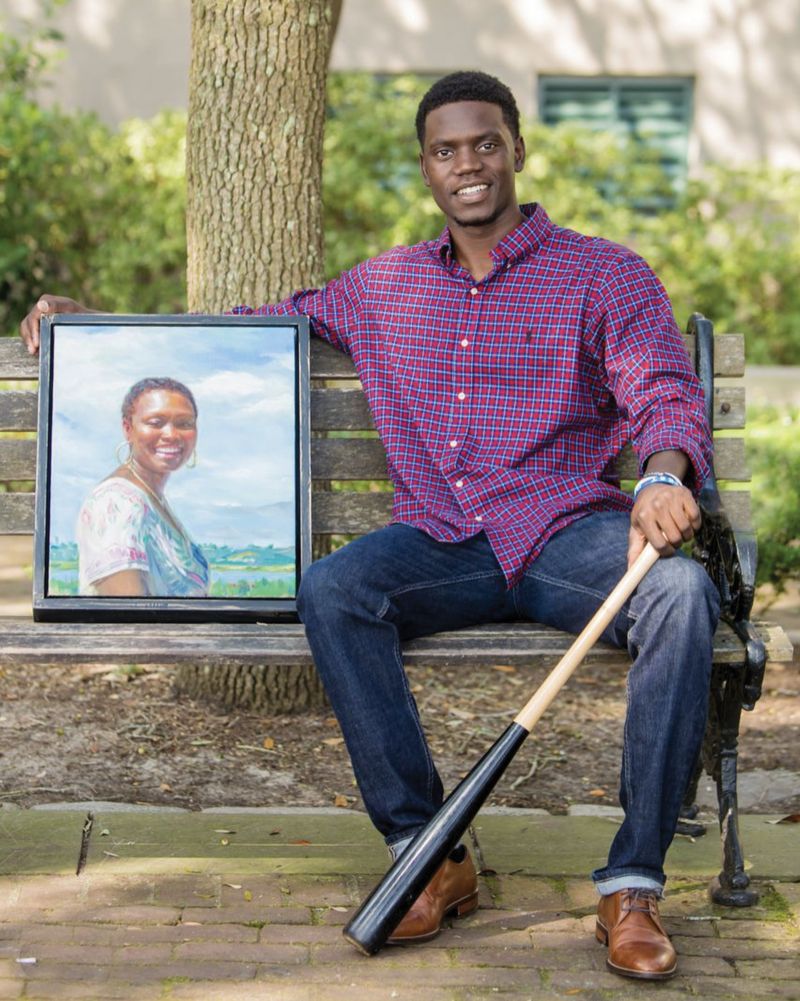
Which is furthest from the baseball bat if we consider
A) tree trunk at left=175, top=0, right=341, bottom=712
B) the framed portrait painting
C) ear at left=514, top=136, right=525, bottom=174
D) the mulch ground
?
tree trunk at left=175, top=0, right=341, bottom=712

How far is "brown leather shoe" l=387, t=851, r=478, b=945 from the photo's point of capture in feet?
9.53

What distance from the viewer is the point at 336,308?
3.71 metres

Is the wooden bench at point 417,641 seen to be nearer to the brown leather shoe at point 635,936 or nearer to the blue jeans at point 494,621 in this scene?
the blue jeans at point 494,621

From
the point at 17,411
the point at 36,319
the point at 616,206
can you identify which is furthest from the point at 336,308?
the point at 616,206

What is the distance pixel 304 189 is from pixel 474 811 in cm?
218

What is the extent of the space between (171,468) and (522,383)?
90 cm

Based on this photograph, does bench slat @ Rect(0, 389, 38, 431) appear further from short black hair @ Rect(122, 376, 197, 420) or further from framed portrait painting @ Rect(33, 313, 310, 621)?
short black hair @ Rect(122, 376, 197, 420)

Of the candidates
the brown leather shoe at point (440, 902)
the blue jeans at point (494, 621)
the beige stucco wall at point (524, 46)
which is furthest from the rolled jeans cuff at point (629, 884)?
the beige stucco wall at point (524, 46)

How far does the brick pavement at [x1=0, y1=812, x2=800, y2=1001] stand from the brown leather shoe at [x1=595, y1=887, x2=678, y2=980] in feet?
Result: 0.10

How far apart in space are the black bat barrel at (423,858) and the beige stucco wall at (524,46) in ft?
27.8

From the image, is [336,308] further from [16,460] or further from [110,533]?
[16,460]

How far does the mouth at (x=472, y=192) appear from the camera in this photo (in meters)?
3.51

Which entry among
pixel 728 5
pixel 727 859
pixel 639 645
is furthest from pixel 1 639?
pixel 728 5

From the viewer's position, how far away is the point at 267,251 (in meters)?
4.32
